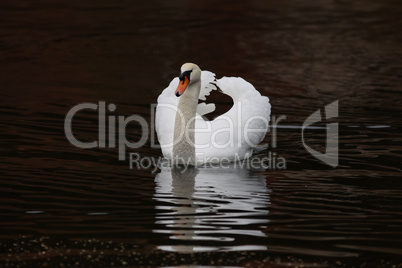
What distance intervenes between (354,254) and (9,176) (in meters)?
4.13

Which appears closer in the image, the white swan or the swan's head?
the swan's head

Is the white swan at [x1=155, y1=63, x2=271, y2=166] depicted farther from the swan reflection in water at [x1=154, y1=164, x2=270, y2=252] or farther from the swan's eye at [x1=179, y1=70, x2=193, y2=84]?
the swan reflection in water at [x1=154, y1=164, x2=270, y2=252]

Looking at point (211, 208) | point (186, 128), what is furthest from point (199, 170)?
point (211, 208)

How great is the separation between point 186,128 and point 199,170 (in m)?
0.51

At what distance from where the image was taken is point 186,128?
9.80 meters

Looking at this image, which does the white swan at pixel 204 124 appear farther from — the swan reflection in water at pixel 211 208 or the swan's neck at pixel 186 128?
the swan reflection in water at pixel 211 208

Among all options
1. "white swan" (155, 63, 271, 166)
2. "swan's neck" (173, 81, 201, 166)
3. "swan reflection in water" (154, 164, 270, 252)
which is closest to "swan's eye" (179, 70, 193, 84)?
"white swan" (155, 63, 271, 166)

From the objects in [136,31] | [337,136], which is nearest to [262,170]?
[337,136]

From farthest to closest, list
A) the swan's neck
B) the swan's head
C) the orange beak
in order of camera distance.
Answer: the swan's neck → the swan's head → the orange beak

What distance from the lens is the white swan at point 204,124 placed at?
32.1 feet

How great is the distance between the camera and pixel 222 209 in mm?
7945

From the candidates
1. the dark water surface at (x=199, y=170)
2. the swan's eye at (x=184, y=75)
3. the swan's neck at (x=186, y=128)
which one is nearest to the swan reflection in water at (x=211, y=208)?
the dark water surface at (x=199, y=170)

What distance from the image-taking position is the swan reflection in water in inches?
272

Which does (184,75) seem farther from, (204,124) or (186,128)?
(204,124)
